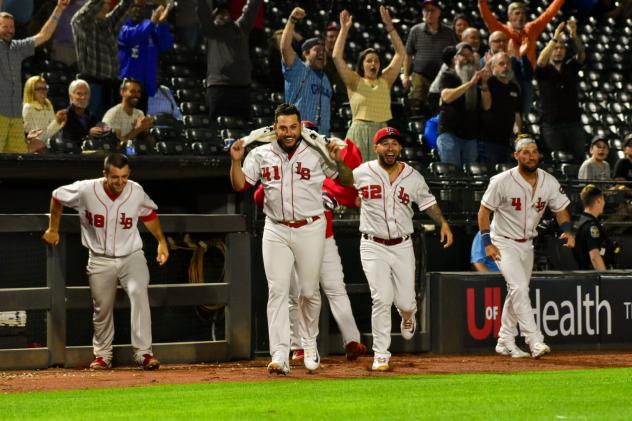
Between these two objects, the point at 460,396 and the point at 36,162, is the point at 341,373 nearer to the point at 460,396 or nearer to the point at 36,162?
the point at 460,396

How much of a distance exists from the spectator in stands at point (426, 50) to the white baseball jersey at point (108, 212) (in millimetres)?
6069

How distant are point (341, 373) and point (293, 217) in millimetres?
1192

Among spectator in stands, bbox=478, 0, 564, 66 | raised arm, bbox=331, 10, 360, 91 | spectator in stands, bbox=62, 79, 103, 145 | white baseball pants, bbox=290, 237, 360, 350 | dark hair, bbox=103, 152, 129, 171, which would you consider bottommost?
white baseball pants, bbox=290, 237, 360, 350

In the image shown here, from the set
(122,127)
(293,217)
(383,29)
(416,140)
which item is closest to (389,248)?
(293,217)

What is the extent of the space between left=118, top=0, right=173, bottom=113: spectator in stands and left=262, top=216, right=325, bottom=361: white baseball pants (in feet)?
14.4

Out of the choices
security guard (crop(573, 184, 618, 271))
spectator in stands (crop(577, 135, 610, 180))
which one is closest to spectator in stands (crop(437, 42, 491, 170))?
spectator in stands (crop(577, 135, 610, 180))

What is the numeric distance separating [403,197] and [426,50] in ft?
18.5

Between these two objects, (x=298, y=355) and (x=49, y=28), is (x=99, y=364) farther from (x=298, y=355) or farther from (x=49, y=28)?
(x=49, y=28)

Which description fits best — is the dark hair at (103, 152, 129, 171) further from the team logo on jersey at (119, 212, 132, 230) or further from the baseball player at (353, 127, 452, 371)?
the baseball player at (353, 127, 452, 371)

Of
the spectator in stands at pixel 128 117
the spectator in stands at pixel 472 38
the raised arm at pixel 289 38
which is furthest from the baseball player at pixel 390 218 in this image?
the spectator in stands at pixel 472 38

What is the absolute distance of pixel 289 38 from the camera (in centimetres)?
1311

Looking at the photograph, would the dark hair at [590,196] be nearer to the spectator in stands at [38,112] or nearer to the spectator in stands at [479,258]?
the spectator in stands at [479,258]

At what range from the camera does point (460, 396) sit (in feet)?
25.0

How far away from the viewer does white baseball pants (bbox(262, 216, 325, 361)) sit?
29.7 ft
